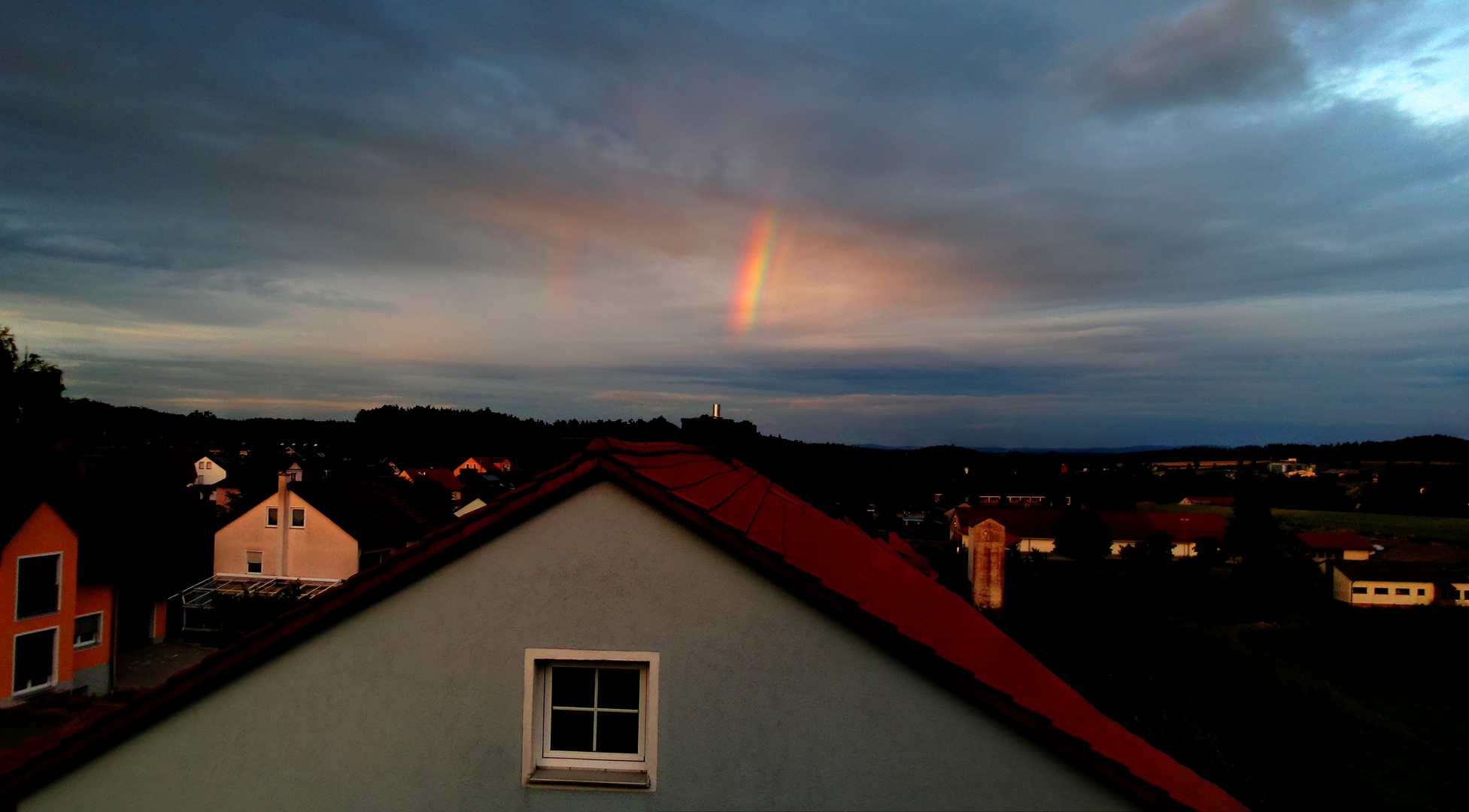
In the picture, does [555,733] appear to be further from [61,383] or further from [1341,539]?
[1341,539]

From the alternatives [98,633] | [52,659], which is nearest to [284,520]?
[98,633]

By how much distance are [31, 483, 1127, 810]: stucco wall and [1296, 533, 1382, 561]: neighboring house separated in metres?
104

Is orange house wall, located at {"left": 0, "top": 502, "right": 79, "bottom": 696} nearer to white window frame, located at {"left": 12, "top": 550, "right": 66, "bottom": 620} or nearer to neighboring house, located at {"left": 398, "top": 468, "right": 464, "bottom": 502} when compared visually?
white window frame, located at {"left": 12, "top": 550, "right": 66, "bottom": 620}

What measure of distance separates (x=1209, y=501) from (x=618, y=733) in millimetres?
157497

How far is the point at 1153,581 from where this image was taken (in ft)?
222

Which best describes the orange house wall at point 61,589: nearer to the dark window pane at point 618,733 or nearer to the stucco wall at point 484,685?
the stucco wall at point 484,685

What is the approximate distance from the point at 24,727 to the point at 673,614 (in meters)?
24.6

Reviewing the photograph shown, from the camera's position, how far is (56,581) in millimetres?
21828

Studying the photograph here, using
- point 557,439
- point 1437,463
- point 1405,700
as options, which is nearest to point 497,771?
point 557,439

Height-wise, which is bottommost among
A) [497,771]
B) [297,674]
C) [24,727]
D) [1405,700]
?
[1405,700]

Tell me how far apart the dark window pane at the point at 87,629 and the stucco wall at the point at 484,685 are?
1042 inches

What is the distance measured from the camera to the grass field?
94.4 metres

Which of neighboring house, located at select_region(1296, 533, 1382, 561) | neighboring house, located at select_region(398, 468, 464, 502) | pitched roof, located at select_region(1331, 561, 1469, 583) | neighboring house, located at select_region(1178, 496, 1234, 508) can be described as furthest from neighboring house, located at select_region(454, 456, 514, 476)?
neighboring house, located at select_region(1178, 496, 1234, 508)

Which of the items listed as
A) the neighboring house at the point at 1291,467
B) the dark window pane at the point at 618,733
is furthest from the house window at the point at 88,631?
the neighboring house at the point at 1291,467
